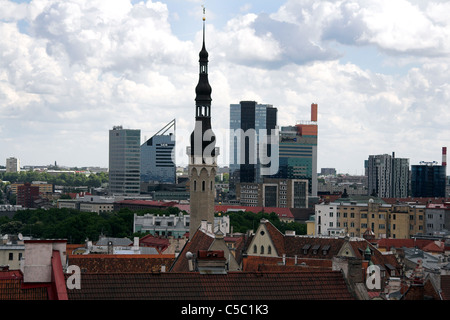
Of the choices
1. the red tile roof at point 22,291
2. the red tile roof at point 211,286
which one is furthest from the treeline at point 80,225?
the red tile roof at point 22,291

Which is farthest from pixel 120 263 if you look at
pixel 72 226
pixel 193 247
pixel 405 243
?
pixel 72 226

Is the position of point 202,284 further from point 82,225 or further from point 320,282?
point 82,225

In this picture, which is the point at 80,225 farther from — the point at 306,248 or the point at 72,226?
the point at 306,248

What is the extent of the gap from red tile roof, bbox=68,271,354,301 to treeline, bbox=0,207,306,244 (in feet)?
349

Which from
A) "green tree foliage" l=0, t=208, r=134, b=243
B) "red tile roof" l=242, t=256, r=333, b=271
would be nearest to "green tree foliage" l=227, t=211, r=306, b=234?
"green tree foliage" l=0, t=208, r=134, b=243

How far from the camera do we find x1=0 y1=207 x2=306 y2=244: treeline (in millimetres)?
150250

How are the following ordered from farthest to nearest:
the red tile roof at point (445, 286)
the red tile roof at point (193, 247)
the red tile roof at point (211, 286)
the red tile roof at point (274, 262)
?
the red tile roof at point (274, 262) → the red tile roof at point (193, 247) → the red tile roof at point (445, 286) → the red tile roof at point (211, 286)

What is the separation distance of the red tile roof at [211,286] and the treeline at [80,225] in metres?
106

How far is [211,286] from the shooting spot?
30594 mm

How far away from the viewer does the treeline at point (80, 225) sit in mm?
150250

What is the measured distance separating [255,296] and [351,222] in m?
125

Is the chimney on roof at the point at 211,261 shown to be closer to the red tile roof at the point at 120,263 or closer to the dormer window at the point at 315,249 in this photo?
the red tile roof at the point at 120,263

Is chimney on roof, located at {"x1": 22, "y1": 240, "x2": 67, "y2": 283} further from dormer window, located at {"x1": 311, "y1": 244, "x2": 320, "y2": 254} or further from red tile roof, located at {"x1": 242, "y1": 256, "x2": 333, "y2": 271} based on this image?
dormer window, located at {"x1": 311, "y1": 244, "x2": 320, "y2": 254}

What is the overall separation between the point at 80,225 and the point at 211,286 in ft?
419
